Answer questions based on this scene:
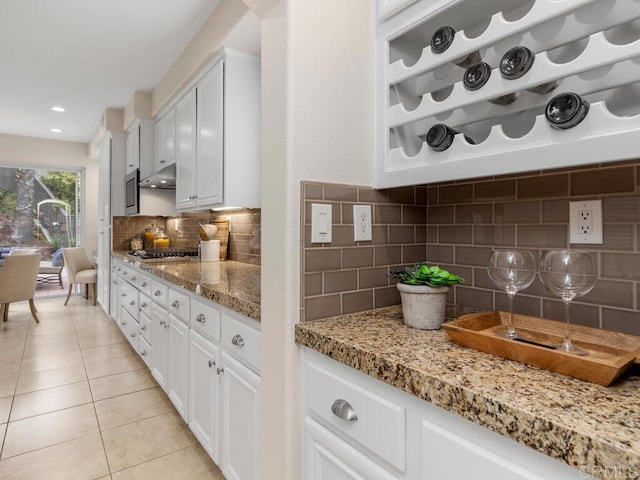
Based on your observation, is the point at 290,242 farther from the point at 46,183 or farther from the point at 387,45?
the point at 46,183

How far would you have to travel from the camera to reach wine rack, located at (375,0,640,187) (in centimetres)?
80

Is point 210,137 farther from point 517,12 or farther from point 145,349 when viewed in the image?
point 517,12

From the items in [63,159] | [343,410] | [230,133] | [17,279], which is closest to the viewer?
[343,410]

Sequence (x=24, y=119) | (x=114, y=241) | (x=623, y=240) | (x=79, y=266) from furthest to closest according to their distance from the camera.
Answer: (x=79, y=266), (x=24, y=119), (x=114, y=241), (x=623, y=240)

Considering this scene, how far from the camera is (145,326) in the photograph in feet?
9.33

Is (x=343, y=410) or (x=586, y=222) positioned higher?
(x=586, y=222)

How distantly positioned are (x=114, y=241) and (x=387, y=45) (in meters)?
4.15

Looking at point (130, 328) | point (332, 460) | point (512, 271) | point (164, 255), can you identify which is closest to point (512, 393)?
point (512, 271)

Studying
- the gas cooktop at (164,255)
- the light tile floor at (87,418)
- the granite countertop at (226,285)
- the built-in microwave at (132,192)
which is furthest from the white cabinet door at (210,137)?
the built-in microwave at (132,192)

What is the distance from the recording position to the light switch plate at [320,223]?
1.13m

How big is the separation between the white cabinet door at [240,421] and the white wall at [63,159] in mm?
5719

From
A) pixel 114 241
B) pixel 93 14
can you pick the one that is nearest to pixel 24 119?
pixel 114 241

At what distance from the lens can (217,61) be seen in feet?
8.13

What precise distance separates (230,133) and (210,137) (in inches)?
8.7
